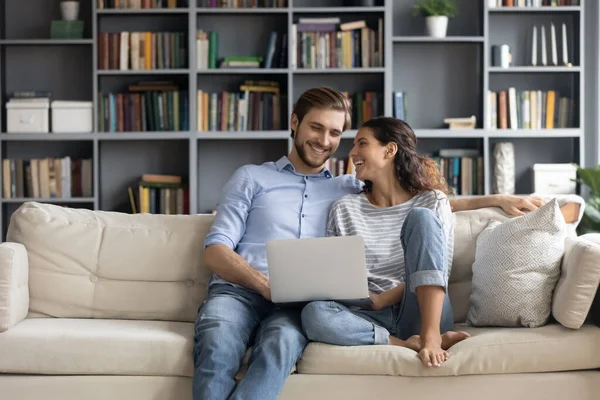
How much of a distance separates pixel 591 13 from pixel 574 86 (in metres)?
0.46

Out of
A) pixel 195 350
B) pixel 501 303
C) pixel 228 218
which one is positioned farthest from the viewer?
pixel 228 218

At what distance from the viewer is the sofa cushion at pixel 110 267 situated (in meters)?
2.92

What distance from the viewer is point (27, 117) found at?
541 cm

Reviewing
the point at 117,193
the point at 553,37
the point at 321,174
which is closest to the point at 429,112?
the point at 553,37

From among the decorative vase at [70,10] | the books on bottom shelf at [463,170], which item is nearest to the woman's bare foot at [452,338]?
the books on bottom shelf at [463,170]

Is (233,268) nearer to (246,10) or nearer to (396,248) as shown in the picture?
(396,248)

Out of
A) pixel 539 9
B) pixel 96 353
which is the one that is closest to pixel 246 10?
pixel 539 9

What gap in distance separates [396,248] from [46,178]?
3305 mm

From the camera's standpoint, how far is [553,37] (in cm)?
548

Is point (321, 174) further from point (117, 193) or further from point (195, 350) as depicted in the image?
point (117, 193)

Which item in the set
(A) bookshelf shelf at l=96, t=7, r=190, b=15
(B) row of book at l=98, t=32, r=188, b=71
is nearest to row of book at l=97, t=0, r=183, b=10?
(A) bookshelf shelf at l=96, t=7, r=190, b=15

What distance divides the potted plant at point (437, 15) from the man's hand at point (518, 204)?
2.59 meters

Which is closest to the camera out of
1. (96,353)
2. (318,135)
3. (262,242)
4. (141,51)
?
(96,353)

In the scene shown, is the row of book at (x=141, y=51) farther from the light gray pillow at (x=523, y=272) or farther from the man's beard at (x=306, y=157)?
the light gray pillow at (x=523, y=272)
